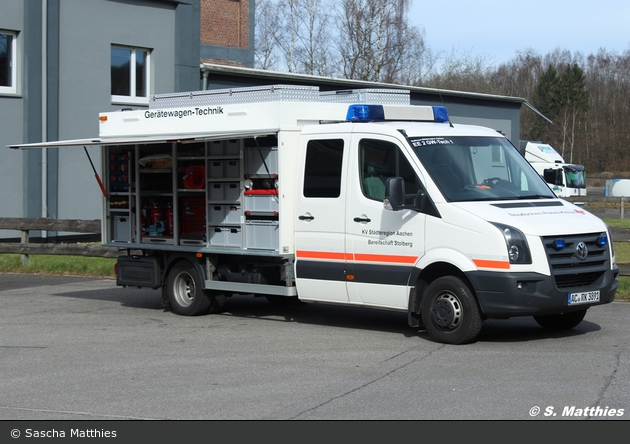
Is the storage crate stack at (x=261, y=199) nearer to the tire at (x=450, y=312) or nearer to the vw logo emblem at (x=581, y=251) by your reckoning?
the tire at (x=450, y=312)

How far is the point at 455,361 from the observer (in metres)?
8.50

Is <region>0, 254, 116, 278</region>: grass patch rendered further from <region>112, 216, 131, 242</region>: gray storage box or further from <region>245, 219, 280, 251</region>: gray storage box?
<region>245, 219, 280, 251</region>: gray storage box

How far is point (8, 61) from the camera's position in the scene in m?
22.2

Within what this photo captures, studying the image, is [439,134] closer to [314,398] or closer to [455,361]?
[455,361]

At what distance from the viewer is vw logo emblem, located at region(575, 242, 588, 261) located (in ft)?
30.0

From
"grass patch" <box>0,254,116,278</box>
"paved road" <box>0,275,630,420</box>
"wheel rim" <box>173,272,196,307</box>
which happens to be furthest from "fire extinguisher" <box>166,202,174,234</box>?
"grass patch" <box>0,254,116,278</box>

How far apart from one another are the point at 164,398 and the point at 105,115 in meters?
6.87

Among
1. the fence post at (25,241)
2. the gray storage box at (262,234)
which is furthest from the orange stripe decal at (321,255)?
the fence post at (25,241)

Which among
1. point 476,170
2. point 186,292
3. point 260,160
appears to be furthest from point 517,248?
point 186,292

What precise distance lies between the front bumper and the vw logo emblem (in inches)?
14.3

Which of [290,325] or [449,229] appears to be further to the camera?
[290,325]

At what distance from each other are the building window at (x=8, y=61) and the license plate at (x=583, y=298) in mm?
17023

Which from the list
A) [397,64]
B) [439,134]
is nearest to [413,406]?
[439,134]

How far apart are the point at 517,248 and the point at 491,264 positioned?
31 cm
